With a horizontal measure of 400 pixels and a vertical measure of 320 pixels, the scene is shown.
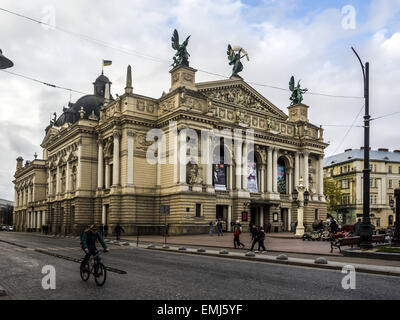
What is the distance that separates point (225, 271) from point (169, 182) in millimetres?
31778

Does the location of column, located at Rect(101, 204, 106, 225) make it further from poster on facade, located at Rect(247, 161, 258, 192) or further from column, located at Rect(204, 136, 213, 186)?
poster on facade, located at Rect(247, 161, 258, 192)

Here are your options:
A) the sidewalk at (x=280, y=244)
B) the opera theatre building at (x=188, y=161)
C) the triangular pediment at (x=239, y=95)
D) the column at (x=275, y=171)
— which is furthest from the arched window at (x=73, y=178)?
the column at (x=275, y=171)

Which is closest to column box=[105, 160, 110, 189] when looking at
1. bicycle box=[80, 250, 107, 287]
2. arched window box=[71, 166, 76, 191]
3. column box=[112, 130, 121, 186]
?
column box=[112, 130, 121, 186]

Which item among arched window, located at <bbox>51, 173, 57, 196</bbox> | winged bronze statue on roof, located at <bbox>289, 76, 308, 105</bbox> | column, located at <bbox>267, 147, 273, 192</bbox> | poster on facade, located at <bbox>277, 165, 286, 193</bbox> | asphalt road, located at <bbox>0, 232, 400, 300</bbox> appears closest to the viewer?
asphalt road, located at <bbox>0, 232, 400, 300</bbox>

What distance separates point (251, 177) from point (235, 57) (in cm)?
1590

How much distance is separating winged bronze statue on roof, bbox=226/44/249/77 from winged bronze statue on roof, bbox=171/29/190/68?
8.84 meters

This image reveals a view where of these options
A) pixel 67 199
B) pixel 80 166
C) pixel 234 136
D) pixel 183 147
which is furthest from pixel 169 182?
pixel 67 199

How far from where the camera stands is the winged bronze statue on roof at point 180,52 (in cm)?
4769

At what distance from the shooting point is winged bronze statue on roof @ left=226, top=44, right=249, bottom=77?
54812 millimetres

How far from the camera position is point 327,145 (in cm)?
6331

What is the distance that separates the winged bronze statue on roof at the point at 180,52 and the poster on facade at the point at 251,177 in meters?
15.3

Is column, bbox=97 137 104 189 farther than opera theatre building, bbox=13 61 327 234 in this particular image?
Yes

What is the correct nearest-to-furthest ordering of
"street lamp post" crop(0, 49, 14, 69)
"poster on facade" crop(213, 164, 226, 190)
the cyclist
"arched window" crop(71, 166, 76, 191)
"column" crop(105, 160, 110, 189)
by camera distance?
"street lamp post" crop(0, 49, 14, 69) < the cyclist < "poster on facade" crop(213, 164, 226, 190) < "column" crop(105, 160, 110, 189) < "arched window" crop(71, 166, 76, 191)
